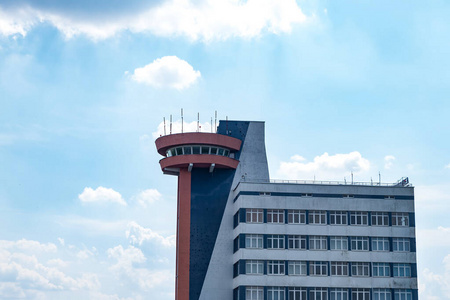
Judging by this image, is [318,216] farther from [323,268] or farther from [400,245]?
[400,245]

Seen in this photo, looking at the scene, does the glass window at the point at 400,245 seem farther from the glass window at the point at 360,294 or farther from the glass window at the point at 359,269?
the glass window at the point at 360,294

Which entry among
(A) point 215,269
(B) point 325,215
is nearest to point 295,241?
(B) point 325,215

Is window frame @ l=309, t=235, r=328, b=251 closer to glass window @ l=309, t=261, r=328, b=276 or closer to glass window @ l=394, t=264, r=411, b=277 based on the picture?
glass window @ l=309, t=261, r=328, b=276

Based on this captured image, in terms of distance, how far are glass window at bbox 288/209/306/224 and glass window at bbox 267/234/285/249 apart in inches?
98.3

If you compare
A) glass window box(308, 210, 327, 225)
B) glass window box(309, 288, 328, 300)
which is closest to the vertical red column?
glass window box(309, 288, 328, 300)

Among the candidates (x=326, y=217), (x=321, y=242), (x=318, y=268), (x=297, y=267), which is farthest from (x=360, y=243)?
(x=297, y=267)

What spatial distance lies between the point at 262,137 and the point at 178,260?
21352 millimetres

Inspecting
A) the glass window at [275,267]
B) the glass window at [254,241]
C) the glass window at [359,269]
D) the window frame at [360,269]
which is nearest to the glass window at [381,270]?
the window frame at [360,269]

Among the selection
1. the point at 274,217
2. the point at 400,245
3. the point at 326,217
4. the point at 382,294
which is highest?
the point at 326,217

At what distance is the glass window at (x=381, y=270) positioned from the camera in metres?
84.4

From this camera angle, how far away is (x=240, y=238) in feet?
274

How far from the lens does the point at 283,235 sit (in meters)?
84.3

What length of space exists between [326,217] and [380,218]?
7.36m

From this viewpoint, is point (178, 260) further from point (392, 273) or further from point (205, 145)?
point (392, 273)
